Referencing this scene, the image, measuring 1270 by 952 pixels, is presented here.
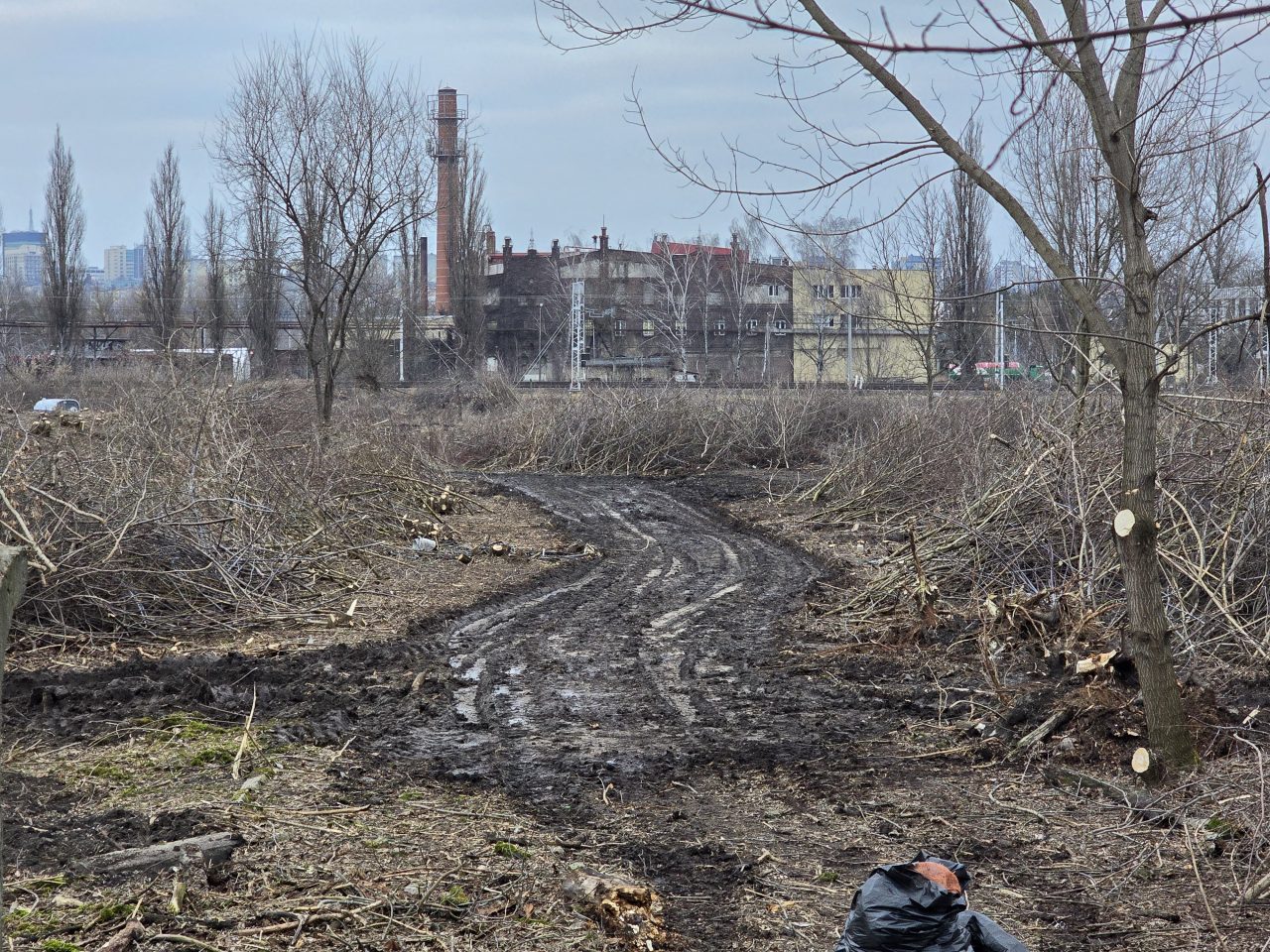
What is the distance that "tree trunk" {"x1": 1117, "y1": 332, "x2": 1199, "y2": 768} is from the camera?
4609 mm

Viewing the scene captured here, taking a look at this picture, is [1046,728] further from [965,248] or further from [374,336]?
[374,336]

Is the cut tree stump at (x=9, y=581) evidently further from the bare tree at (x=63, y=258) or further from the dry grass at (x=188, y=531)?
the bare tree at (x=63, y=258)

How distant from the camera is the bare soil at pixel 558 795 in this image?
3.66 meters

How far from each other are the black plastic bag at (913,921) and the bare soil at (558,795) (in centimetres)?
54

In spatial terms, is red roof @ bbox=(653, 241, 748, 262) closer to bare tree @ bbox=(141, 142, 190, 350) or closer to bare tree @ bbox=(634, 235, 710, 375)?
bare tree @ bbox=(634, 235, 710, 375)

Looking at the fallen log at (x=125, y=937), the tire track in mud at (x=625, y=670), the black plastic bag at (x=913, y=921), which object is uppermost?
the black plastic bag at (x=913, y=921)

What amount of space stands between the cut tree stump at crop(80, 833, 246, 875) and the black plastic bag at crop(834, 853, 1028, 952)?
223 cm

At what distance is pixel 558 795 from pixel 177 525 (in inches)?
184

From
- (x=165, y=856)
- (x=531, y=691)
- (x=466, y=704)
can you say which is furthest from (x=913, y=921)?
(x=531, y=691)

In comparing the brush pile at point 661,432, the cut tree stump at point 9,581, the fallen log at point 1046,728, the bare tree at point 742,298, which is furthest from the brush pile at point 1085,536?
the bare tree at point 742,298

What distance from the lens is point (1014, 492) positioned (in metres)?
8.64

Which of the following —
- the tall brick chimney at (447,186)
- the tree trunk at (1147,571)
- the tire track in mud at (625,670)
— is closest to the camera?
the tree trunk at (1147,571)

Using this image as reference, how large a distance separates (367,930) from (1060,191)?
477 inches

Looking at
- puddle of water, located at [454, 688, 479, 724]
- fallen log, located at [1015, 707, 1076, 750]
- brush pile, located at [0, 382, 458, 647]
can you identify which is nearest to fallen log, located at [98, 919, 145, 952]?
puddle of water, located at [454, 688, 479, 724]
